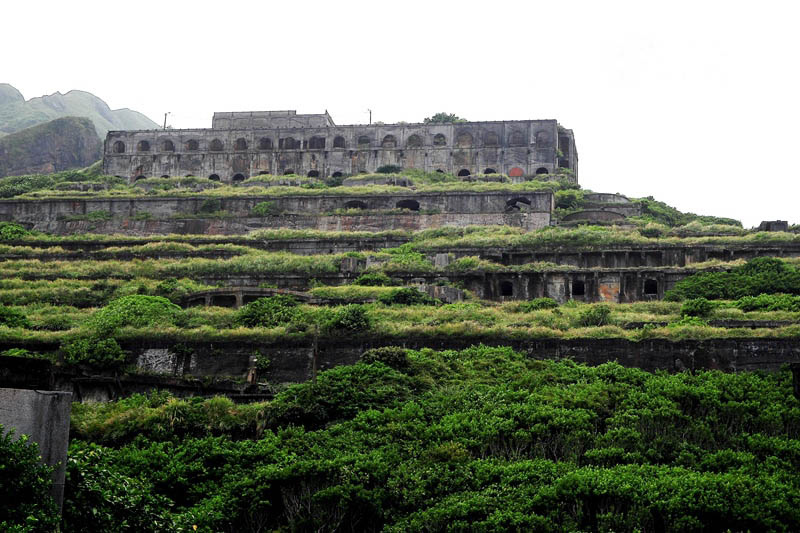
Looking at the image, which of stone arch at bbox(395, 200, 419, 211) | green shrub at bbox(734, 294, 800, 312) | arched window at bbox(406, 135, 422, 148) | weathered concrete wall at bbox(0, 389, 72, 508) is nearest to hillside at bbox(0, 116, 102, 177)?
arched window at bbox(406, 135, 422, 148)

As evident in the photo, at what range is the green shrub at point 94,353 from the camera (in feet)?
96.4

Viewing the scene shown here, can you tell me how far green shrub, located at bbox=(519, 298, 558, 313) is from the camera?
36.9m

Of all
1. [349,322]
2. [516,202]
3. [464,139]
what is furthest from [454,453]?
[464,139]

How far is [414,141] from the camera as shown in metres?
70.6

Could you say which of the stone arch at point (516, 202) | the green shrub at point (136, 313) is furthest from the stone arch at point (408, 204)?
the green shrub at point (136, 313)

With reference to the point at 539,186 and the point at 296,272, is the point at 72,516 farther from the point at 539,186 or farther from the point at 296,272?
the point at 539,186

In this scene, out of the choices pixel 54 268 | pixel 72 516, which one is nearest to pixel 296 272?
pixel 54 268

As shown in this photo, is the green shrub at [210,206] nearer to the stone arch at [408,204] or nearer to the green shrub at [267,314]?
the stone arch at [408,204]

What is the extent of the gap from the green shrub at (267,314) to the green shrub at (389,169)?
33570 millimetres

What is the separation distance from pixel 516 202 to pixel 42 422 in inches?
1730

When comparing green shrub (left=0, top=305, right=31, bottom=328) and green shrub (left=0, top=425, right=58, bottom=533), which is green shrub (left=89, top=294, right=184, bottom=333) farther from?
green shrub (left=0, top=425, right=58, bottom=533)

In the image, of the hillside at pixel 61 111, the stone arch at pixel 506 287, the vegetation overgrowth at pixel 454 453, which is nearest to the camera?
the vegetation overgrowth at pixel 454 453

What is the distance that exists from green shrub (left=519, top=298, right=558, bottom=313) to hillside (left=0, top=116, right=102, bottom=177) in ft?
218

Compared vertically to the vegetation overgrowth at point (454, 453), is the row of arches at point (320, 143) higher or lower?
higher
